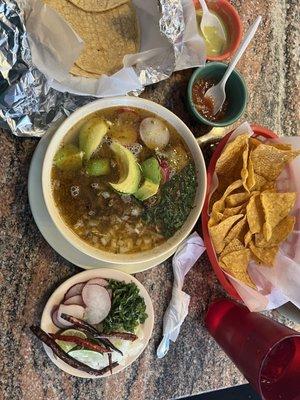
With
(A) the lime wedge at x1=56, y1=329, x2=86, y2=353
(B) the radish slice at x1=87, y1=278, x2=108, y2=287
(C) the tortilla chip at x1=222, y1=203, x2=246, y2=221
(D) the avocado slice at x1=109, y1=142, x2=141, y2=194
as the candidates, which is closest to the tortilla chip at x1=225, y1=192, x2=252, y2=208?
(C) the tortilla chip at x1=222, y1=203, x2=246, y2=221

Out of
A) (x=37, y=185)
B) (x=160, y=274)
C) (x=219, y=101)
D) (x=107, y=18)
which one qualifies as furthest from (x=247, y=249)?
(x=107, y=18)

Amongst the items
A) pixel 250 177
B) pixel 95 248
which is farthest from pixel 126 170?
pixel 250 177

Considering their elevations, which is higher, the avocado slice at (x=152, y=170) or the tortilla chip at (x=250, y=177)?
the avocado slice at (x=152, y=170)

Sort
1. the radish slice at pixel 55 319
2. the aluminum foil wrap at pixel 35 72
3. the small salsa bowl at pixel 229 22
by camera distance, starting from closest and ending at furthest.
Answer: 1. the aluminum foil wrap at pixel 35 72
2. the radish slice at pixel 55 319
3. the small salsa bowl at pixel 229 22

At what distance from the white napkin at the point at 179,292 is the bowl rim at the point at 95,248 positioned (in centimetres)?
9

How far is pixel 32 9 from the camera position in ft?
4.19

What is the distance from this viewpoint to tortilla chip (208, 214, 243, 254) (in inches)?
53.9

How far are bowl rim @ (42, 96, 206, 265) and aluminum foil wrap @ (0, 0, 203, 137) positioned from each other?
64 mm

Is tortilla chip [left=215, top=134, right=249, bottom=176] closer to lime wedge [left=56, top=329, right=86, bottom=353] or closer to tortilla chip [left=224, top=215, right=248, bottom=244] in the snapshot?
tortilla chip [left=224, top=215, right=248, bottom=244]

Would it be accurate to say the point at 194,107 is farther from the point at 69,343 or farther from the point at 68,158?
the point at 69,343

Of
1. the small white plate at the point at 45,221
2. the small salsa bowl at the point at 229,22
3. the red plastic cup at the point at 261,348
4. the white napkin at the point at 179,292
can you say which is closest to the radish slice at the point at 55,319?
the small white plate at the point at 45,221

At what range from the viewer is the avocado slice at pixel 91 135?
131cm

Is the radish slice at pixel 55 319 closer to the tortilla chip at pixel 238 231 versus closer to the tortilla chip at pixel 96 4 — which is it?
the tortilla chip at pixel 238 231

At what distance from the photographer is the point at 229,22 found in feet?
4.91
